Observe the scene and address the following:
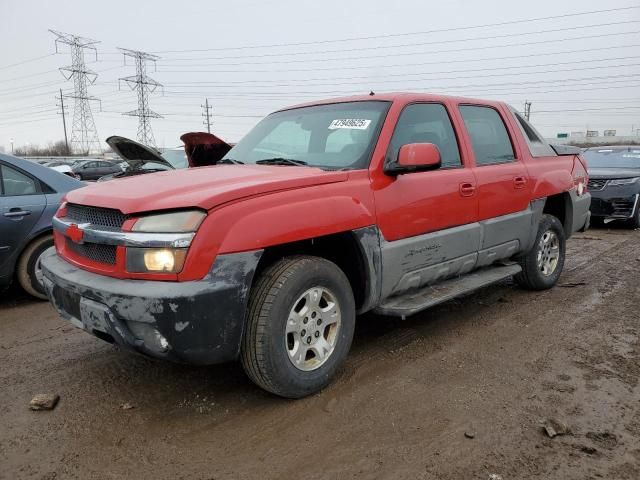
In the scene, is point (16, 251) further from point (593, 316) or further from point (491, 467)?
point (593, 316)

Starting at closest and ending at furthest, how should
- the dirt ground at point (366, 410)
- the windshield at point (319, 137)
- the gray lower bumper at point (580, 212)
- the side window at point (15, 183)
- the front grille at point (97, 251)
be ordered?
the dirt ground at point (366, 410), the front grille at point (97, 251), the windshield at point (319, 137), the side window at point (15, 183), the gray lower bumper at point (580, 212)

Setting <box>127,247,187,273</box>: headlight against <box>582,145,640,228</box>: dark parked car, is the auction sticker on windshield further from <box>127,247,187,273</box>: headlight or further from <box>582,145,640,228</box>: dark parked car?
<box>582,145,640,228</box>: dark parked car

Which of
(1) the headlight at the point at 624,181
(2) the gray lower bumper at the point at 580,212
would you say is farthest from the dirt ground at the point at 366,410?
(1) the headlight at the point at 624,181

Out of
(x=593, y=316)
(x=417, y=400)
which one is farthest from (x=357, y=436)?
(x=593, y=316)

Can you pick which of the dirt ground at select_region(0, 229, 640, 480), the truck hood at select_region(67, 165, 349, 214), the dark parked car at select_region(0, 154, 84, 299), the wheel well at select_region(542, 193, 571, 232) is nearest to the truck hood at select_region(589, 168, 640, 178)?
the wheel well at select_region(542, 193, 571, 232)

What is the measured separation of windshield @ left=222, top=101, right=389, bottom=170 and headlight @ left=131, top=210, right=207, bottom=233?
111 centimetres

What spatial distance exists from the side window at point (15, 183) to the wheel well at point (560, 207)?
519cm

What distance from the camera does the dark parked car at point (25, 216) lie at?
16.1 ft

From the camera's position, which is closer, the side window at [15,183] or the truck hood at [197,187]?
the truck hood at [197,187]

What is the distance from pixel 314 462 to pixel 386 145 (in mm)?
2052

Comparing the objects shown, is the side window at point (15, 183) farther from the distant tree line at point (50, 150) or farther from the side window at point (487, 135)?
the distant tree line at point (50, 150)

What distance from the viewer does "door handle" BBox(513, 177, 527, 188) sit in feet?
15.1

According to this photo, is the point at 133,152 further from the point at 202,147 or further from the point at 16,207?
the point at 202,147

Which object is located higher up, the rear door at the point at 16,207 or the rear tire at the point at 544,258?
the rear door at the point at 16,207
